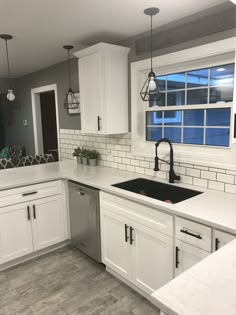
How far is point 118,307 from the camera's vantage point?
2051 mm

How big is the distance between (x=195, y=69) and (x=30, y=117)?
3472 mm

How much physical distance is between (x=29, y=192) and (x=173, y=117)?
1678 mm

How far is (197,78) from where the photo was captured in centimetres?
236

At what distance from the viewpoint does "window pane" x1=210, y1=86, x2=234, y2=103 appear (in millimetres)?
2142

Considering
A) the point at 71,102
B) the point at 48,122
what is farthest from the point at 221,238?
the point at 48,122

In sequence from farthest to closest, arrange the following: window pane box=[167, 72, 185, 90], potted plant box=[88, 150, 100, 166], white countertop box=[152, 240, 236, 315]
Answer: potted plant box=[88, 150, 100, 166] < window pane box=[167, 72, 185, 90] < white countertop box=[152, 240, 236, 315]

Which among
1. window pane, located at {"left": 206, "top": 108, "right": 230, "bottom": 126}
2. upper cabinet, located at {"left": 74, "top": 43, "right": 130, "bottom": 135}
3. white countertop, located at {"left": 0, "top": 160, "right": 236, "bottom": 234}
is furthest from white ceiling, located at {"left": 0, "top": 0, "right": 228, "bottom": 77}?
white countertop, located at {"left": 0, "top": 160, "right": 236, "bottom": 234}

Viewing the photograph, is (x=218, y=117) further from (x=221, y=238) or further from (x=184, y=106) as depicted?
(x=221, y=238)

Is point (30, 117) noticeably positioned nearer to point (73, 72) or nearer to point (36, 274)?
point (73, 72)

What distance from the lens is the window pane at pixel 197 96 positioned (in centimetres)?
232

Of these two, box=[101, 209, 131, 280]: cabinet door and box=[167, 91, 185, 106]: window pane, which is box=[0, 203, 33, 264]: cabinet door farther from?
box=[167, 91, 185, 106]: window pane

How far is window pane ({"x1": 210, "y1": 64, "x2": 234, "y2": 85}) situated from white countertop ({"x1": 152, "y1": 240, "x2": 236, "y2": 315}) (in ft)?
5.14

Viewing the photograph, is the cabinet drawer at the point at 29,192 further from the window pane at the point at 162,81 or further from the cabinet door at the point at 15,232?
the window pane at the point at 162,81

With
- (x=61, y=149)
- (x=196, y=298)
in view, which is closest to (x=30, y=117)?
(x=61, y=149)
